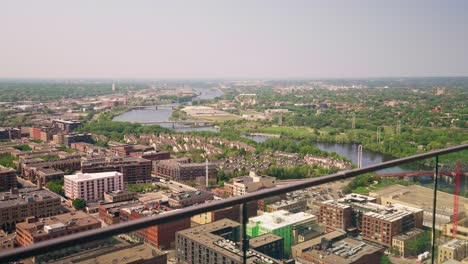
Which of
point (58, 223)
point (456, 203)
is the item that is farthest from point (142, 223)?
point (58, 223)

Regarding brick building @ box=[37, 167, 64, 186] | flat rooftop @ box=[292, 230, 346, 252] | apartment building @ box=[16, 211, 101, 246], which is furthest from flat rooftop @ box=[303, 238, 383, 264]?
brick building @ box=[37, 167, 64, 186]

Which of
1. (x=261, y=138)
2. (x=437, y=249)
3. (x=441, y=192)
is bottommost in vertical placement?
(x=261, y=138)

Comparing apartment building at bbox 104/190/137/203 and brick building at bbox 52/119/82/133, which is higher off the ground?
brick building at bbox 52/119/82/133

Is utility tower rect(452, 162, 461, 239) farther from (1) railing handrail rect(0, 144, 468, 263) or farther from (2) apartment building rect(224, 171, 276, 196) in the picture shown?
(2) apartment building rect(224, 171, 276, 196)

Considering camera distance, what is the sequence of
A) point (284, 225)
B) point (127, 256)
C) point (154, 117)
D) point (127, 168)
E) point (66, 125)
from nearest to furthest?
point (127, 256) < point (284, 225) < point (127, 168) < point (66, 125) < point (154, 117)

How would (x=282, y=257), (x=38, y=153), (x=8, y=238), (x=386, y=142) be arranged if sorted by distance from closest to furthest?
1. (x=282, y=257)
2. (x=8, y=238)
3. (x=38, y=153)
4. (x=386, y=142)

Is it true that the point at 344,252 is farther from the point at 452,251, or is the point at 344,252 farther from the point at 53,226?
the point at 53,226

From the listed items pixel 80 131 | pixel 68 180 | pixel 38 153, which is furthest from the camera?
pixel 80 131

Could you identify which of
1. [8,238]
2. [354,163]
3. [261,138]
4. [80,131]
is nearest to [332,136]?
[261,138]

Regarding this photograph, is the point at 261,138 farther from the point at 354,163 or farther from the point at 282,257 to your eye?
the point at 282,257
